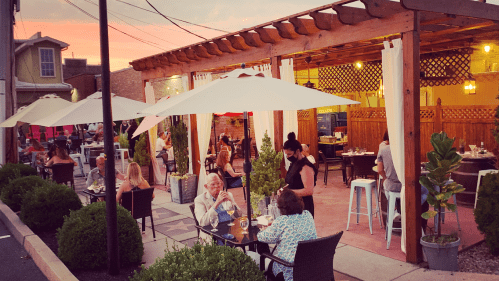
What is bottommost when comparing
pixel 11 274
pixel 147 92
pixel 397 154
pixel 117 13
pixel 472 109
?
pixel 11 274

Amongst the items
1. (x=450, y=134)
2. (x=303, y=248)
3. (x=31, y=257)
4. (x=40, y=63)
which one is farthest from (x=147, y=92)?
(x=40, y=63)

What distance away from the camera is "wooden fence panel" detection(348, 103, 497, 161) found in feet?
29.6

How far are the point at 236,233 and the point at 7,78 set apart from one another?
8.20 m

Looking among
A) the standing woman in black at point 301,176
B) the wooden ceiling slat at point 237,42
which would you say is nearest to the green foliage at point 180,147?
the wooden ceiling slat at point 237,42

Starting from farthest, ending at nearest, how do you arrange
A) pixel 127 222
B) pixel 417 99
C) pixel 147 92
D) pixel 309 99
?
pixel 147 92, pixel 417 99, pixel 127 222, pixel 309 99

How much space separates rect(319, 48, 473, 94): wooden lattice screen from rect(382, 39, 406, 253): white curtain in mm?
5506

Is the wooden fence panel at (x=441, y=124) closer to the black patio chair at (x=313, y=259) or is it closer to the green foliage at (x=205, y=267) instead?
the black patio chair at (x=313, y=259)

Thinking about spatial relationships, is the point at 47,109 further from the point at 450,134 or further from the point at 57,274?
the point at 450,134

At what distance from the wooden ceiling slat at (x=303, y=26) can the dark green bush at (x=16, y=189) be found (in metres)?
5.01

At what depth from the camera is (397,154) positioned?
4789 mm

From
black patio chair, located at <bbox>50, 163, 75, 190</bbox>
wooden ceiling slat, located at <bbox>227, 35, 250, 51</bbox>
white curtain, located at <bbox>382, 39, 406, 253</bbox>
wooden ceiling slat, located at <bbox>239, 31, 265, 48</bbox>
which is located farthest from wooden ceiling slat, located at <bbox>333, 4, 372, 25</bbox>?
black patio chair, located at <bbox>50, 163, 75, 190</bbox>

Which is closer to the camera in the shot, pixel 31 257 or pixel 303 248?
pixel 303 248

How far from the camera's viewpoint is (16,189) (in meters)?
7.14

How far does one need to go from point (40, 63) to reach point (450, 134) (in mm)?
25143
